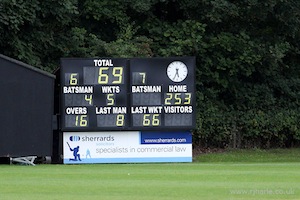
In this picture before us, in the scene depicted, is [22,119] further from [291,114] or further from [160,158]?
[291,114]

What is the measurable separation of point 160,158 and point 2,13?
7.97m

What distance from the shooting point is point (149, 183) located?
1723 cm

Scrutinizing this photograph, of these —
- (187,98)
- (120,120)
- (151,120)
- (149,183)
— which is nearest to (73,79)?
(120,120)

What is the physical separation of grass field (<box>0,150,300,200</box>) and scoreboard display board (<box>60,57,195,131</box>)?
2494mm

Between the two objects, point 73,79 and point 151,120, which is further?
point 151,120

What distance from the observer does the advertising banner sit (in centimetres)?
2559

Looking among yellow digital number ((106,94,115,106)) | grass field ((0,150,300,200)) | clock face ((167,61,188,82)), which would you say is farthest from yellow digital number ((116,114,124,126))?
grass field ((0,150,300,200))

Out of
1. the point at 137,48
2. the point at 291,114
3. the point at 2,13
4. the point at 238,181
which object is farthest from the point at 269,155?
the point at 238,181

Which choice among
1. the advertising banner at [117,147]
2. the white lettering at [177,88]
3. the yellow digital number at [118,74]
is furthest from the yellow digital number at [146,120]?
the yellow digital number at [118,74]

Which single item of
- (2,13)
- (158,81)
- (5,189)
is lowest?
(5,189)

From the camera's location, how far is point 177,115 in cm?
2550

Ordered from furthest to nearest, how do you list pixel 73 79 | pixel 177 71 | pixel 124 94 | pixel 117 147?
pixel 117 147
pixel 177 71
pixel 124 94
pixel 73 79

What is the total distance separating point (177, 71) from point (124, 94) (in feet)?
5.18

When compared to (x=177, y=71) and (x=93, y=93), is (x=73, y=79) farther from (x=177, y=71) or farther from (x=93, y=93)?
(x=177, y=71)
